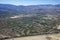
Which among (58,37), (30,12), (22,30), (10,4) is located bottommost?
(58,37)

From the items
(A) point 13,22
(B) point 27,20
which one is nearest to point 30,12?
(B) point 27,20

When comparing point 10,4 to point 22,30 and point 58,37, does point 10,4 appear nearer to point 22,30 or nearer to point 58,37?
point 22,30

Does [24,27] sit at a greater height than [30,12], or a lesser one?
lesser

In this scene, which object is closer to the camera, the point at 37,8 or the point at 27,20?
the point at 27,20

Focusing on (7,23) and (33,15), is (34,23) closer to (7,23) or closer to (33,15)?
(33,15)

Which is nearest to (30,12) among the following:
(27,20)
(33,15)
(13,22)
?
(33,15)

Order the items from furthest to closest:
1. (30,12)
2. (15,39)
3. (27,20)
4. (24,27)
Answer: (30,12), (27,20), (24,27), (15,39)

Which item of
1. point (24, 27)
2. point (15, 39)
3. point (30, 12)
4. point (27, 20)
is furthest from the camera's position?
point (30, 12)
